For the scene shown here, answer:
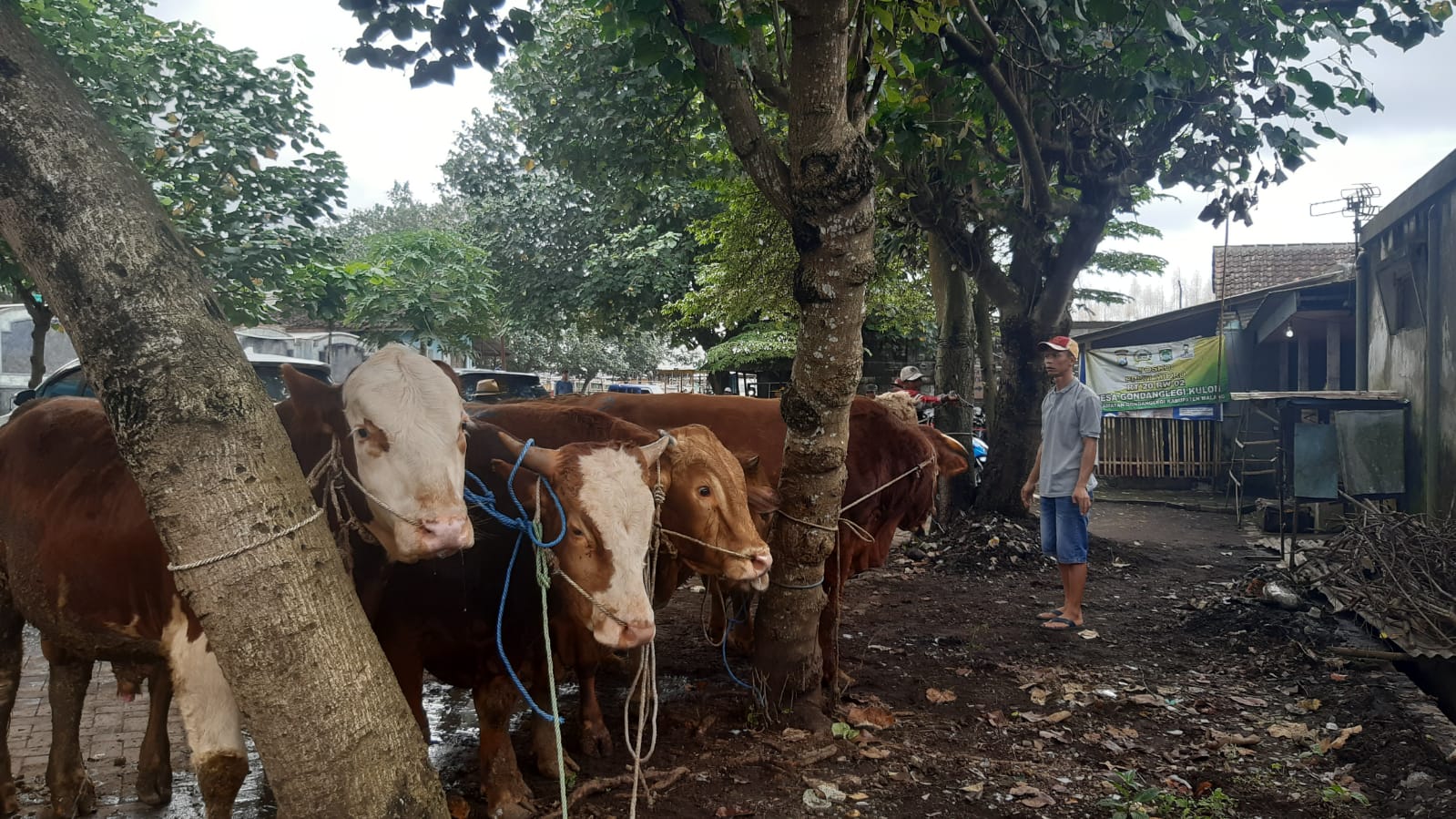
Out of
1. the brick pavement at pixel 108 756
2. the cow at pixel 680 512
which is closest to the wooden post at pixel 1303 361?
the cow at pixel 680 512

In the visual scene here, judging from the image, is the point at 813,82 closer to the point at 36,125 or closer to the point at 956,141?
the point at 36,125

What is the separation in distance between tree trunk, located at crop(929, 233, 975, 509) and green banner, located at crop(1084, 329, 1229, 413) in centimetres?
629

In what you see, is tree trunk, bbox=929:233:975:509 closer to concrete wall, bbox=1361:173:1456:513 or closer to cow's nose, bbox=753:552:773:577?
concrete wall, bbox=1361:173:1456:513

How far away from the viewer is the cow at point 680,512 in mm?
3830

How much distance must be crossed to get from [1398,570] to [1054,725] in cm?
263

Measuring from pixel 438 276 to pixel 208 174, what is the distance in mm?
8113

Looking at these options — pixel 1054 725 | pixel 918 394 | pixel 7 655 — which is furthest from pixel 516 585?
pixel 918 394

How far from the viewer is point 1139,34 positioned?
6.12 m

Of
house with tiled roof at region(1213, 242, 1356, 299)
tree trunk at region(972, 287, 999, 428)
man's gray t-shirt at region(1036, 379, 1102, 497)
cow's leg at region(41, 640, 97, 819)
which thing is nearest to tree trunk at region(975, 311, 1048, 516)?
tree trunk at region(972, 287, 999, 428)

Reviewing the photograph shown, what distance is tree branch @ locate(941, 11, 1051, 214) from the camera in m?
6.50

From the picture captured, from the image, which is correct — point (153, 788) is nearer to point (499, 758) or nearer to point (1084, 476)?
point (499, 758)

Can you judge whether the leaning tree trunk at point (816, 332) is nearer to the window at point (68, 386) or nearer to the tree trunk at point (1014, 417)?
the tree trunk at point (1014, 417)

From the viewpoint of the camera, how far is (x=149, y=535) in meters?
3.37

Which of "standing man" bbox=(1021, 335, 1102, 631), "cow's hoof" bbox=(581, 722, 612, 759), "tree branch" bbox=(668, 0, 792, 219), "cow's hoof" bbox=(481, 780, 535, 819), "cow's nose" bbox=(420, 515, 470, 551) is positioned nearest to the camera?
"cow's nose" bbox=(420, 515, 470, 551)
